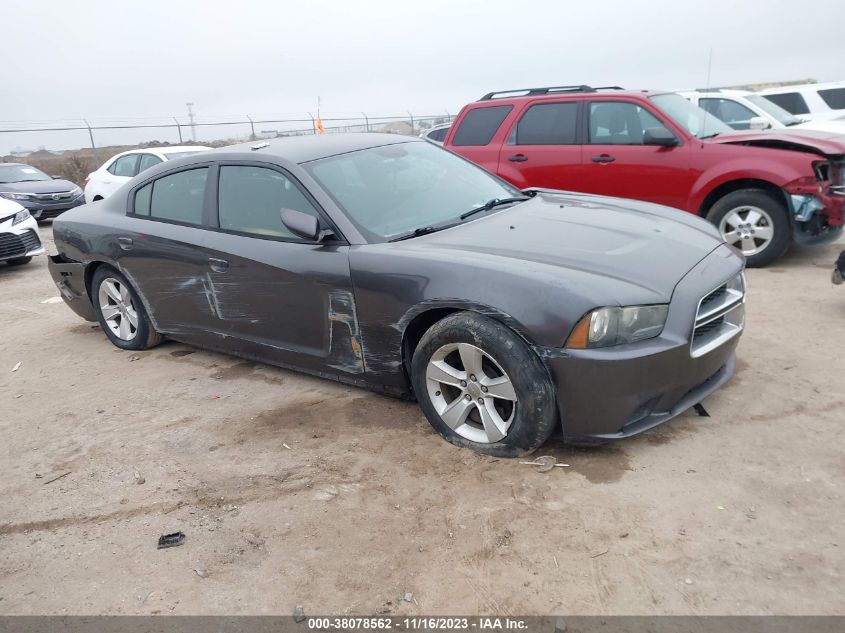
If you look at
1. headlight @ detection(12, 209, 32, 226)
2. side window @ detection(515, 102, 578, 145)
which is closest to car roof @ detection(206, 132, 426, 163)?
side window @ detection(515, 102, 578, 145)

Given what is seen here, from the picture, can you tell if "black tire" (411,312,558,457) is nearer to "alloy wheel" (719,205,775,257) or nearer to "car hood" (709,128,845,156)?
"alloy wheel" (719,205,775,257)

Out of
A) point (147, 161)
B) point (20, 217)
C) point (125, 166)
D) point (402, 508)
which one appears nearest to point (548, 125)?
point (402, 508)

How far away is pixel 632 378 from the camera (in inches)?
117

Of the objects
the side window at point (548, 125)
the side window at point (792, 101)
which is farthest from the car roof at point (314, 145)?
the side window at point (792, 101)

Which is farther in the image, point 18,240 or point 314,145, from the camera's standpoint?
point 18,240

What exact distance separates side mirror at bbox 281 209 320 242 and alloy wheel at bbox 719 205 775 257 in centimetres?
441

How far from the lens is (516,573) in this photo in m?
2.57

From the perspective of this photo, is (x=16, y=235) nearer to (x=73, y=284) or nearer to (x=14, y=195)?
(x=73, y=284)

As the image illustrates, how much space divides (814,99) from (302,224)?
13.4 metres

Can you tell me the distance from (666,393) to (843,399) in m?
1.30

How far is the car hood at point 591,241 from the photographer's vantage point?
10.6 feet

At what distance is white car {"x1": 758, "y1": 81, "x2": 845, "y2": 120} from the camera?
13.2 m

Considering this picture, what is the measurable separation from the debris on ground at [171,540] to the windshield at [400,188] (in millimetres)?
1758

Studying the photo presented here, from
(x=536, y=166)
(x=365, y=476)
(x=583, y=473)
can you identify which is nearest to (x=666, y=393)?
(x=583, y=473)
